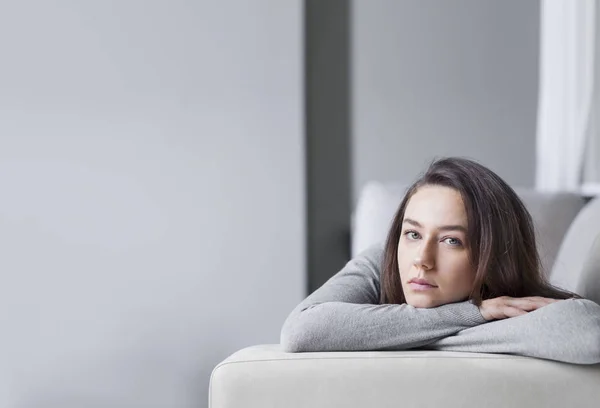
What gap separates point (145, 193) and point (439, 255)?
1.80m

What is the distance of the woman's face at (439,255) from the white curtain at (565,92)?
58.3 inches

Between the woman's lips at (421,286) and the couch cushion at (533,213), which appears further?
the couch cushion at (533,213)

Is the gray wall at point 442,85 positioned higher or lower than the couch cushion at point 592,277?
higher

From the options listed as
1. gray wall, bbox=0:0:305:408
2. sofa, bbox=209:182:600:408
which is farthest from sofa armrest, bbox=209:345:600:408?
gray wall, bbox=0:0:305:408

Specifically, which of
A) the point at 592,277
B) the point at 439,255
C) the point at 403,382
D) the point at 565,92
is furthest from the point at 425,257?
the point at 565,92

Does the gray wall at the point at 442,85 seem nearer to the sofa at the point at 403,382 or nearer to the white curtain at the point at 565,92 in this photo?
the white curtain at the point at 565,92

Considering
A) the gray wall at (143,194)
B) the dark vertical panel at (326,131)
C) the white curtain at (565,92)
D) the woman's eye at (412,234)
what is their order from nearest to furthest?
1. the woman's eye at (412,234)
2. the white curtain at (565,92)
3. the gray wall at (143,194)
4. the dark vertical panel at (326,131)

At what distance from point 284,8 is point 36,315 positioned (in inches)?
54.8

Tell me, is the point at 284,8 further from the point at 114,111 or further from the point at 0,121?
the point at 0,121

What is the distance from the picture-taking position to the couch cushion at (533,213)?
92.7 inches

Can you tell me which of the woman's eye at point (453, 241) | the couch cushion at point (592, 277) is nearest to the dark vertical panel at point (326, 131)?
the couch cushion at point (592, 277)

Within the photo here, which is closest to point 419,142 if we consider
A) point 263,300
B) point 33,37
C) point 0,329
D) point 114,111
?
point 263,300

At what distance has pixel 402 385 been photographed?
1.34m

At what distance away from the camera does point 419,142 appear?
10.7ft
